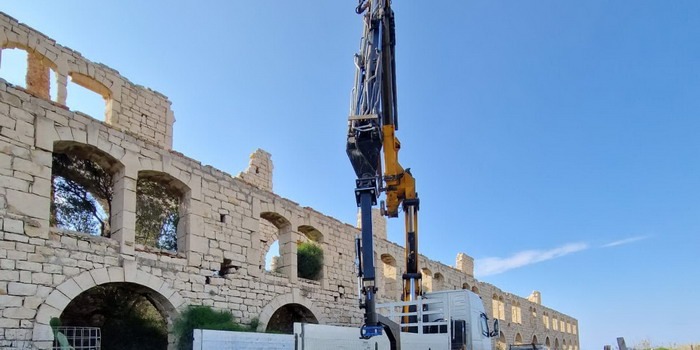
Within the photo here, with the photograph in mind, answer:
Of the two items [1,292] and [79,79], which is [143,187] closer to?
[79,79]

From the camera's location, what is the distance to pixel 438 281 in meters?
24.1

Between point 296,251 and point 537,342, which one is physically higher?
point 296,251

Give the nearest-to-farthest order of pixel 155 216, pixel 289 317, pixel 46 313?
1. pixel 46 313
2. pixel 155 216
3. pixel 289 317

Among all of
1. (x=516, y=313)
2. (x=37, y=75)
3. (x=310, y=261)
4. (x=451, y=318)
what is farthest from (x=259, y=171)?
(x=516, y=313)

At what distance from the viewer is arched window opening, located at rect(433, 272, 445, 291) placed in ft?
77.6

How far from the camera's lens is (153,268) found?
11.3 metres

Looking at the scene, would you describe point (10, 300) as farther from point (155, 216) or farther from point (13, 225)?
point (155, 216)

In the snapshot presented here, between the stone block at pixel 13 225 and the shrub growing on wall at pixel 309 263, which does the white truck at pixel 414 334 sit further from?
the stone block at pixel 13 225

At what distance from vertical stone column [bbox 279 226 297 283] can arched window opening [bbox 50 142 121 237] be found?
4.04 metres

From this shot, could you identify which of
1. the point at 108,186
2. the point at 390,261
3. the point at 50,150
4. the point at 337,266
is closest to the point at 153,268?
the point at 50,150

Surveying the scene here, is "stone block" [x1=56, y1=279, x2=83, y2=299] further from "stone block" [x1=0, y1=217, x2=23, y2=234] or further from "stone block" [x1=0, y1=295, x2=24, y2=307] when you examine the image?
"stone block" [x1=0, y1=217, x2=23, y2=234]

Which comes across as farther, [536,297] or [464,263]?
[536,297]

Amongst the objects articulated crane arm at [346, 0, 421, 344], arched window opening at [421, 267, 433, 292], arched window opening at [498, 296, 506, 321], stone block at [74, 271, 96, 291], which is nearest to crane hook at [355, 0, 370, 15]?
articulated crane arm at [346, 0, 421, 344]

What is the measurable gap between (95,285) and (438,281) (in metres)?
16.0
